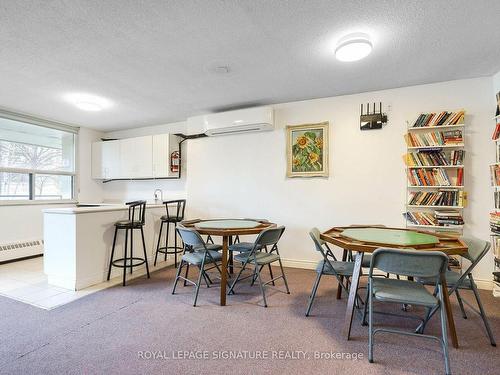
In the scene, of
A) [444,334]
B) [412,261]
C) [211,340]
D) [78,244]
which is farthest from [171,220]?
[444,334]

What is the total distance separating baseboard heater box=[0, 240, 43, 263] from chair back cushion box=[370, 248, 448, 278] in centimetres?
532

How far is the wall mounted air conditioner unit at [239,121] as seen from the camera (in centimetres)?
385

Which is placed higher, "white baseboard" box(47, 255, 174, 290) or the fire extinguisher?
the fire extinguisher

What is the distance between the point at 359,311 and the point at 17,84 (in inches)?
185

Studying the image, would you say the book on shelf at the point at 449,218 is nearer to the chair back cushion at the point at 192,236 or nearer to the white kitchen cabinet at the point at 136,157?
the chair back cushion at the point at 192,236

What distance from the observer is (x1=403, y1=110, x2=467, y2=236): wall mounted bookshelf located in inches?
120

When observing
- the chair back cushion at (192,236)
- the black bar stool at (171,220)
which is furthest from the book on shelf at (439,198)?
the black bar stool at (171,220)

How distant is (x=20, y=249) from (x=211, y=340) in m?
4.24

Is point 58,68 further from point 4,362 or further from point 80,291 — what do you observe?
point 4,362

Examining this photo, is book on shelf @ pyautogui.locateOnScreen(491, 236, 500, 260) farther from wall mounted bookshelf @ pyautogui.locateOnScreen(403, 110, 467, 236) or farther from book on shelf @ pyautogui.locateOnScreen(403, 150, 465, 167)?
book on shelf @ pyautogui.locateOnScreen(403, 150, 465, 167)

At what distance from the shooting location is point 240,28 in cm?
217

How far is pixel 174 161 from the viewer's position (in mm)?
4812

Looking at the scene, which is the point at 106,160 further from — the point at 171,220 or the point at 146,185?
the point at 171,220

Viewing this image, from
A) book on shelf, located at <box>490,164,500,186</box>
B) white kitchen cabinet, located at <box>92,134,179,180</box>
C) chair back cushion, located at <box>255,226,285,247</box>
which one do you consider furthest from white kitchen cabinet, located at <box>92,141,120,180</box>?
book on shelf, located at <box>490,164,500,186</box>
